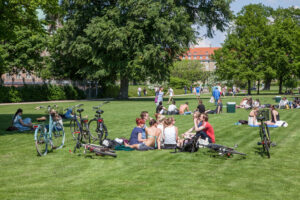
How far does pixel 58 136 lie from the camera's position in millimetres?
11594

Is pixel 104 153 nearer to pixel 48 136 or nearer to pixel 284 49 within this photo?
pixel 48 136

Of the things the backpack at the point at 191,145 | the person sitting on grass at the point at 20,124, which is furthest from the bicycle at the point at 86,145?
the person sitting on grass at the point at 20,124

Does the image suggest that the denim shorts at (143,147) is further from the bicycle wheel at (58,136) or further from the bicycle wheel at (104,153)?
the bicycle wheel at (58,136)

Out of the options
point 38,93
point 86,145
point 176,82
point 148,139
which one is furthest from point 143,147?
point 176,82

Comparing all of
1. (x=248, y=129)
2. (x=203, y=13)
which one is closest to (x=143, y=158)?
(x=248, y=129)

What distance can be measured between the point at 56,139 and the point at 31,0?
8.90m

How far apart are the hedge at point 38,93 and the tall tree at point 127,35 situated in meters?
4.84

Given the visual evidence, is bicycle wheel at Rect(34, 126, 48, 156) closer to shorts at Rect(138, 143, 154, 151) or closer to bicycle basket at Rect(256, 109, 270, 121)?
shorts at Rect(138, 143, 154, 151)

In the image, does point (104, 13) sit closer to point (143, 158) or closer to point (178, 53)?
point (178, 53)

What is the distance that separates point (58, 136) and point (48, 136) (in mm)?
935

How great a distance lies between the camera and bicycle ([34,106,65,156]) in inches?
402

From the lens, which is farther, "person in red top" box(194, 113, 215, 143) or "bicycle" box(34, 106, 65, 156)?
"person in red top" box(194, 113, 215, 143)

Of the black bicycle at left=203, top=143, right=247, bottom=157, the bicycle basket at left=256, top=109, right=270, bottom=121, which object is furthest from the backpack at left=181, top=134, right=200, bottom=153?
the bicycle basket at left=256, top=109, right=270, bottom=121

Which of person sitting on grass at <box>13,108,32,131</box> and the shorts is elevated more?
A: person sitting on grass at <box>13,108,32,131</box>
